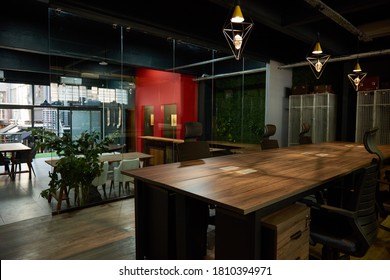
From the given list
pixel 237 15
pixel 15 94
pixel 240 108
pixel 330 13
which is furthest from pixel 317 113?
pixel 15 94

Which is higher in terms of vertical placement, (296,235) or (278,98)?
(278,98)

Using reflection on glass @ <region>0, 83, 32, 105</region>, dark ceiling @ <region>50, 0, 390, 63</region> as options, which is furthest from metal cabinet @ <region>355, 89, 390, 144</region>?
reflection on glass @ <region>0, 83, 32, 105</region>

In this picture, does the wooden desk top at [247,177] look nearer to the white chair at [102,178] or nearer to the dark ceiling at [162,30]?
the white chair at [102,178]

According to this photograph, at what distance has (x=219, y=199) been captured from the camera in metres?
1.62

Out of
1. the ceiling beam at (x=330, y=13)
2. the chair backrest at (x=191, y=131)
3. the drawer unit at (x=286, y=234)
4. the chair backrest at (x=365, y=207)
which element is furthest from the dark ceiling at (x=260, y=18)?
the drawer unit at (x=286, y=234)

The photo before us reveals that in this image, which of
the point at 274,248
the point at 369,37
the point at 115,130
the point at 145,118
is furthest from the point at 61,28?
the point at 369,37

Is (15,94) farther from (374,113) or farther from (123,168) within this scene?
(374,113)

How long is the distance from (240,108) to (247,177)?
486cm

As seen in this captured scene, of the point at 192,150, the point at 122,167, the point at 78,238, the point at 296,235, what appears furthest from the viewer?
the point at 122,167

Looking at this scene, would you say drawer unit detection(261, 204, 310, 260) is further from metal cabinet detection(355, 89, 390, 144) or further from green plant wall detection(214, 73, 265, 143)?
metal cabinet detection(355, 89, 390, 144)

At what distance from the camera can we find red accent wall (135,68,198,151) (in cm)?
514

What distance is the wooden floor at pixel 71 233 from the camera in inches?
104

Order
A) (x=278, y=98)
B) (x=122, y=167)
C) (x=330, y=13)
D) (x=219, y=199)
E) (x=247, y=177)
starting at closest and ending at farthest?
(x=219, y=199) → (x=247, y=177) → (x=330, y=13) → (x=122, y=167) → (x=278, y=98)

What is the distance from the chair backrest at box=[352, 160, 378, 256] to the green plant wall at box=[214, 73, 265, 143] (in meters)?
4.75
